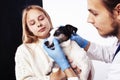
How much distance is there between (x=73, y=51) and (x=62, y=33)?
0.11 m

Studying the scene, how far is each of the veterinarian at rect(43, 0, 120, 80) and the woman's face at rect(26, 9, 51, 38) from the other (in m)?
0.12

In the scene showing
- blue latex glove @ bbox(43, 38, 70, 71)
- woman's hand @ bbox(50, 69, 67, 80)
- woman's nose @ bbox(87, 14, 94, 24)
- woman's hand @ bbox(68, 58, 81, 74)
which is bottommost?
woman's hand @ bbox(50, 69, 67, 80)

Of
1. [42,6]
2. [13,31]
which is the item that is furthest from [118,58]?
[13,31]

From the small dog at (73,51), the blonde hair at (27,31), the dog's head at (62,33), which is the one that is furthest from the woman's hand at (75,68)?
the blonde hair at (27,31)

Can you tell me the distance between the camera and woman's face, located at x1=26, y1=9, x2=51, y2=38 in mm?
1633

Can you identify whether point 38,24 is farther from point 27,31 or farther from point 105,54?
point 105,54

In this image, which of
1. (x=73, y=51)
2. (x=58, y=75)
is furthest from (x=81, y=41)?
(x=58, y=75)

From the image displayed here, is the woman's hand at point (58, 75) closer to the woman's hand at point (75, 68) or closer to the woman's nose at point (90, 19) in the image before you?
the woman's hand at point (75, 68)

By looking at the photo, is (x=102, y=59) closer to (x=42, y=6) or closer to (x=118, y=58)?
(x=118, y=58)

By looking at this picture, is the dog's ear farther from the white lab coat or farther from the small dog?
the white lab coat

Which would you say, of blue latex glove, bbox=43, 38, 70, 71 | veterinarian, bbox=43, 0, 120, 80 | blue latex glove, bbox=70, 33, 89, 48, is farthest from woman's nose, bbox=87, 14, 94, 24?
blue latex glove, bbox=43, 38, 70, 71

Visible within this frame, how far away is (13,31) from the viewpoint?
5.78 ft

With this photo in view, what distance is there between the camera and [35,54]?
1637mm

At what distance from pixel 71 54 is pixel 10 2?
0.50m
